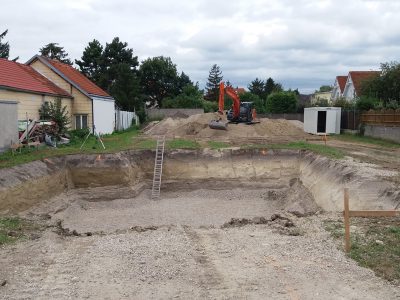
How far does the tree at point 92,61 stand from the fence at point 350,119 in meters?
38.0

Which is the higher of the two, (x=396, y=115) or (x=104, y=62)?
(x=104, y=62)

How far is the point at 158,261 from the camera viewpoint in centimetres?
928

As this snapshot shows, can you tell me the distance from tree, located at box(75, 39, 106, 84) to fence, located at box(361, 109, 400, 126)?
4127 centimetres

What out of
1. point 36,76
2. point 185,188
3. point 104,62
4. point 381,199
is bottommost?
point 185,188

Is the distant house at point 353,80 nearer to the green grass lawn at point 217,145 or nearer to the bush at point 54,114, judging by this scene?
the green grass lawn at point 217,145

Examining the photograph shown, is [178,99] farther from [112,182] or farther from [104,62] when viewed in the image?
[112,182]

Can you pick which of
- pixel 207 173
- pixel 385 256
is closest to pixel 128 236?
pixel 385 256

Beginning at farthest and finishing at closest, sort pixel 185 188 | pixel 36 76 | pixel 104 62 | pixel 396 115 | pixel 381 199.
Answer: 1. pixel 104 62
2. pixel 36 76
3. pixel 396 115
4. pixel 185 188
5. pixel 381 199

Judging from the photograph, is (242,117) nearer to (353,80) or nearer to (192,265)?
(353,80)

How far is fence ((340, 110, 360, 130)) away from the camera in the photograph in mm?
36031

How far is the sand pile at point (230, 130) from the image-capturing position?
33.8 m

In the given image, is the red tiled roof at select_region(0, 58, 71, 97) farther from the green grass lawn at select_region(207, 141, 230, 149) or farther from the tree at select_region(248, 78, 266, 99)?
the tree at select_region(248, 78, 266, 99)

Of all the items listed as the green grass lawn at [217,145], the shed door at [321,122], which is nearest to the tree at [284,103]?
the shed door at [321,122]

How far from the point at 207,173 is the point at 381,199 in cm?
1156
